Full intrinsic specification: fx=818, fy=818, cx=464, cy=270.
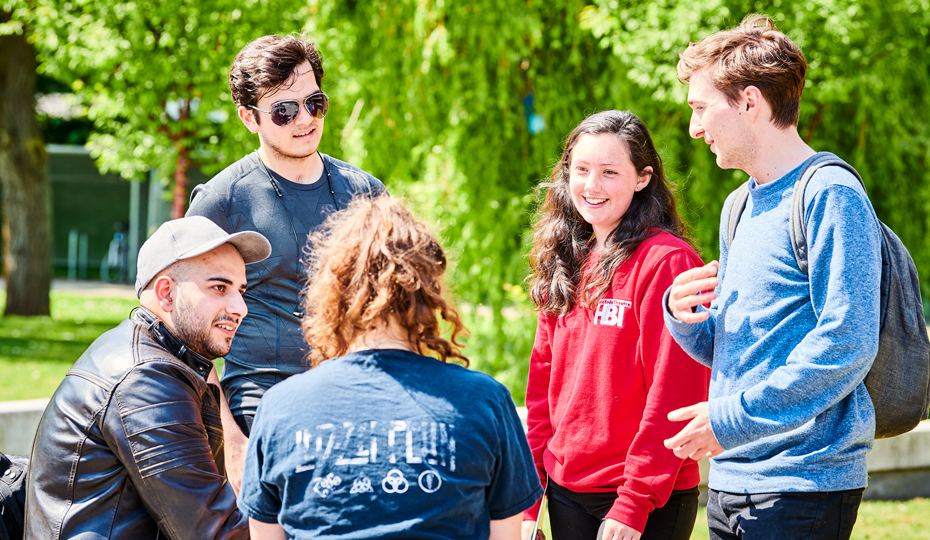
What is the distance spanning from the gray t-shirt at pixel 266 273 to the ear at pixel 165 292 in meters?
0.55

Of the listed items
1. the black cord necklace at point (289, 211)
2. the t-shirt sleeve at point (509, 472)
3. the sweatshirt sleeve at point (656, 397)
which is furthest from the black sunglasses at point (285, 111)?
the t-shirt sleeve at point (509, 472)

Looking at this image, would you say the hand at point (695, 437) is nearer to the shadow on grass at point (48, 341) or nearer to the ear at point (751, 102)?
the ear at point (751, 102)

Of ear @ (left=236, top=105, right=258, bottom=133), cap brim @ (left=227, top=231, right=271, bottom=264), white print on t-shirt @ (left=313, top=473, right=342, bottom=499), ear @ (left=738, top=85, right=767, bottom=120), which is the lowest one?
white print on t-shirt @ (left=313, top=473, right=342, bottom=499)

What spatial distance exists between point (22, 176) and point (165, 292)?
12.4 m

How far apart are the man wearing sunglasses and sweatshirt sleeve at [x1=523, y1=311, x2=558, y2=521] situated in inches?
30.1

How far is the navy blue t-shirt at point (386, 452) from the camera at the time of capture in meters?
1.48

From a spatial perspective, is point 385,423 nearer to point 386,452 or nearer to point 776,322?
point 386,452

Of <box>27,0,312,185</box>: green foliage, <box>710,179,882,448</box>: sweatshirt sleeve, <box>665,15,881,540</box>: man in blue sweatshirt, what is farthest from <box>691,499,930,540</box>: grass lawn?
<box>27,0,312,185</box>: green foliage

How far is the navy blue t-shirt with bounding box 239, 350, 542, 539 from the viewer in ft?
4.87

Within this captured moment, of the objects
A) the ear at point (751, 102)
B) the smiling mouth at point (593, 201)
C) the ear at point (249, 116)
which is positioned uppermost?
the ear at point (751, 102)

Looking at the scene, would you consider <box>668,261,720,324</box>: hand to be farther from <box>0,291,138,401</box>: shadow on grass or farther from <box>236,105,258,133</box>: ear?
<box>0,291,138,401</box>: shadow on grass

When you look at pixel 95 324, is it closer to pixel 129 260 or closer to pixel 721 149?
pixel 129 260

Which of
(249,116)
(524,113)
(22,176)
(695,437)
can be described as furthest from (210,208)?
(22,176)

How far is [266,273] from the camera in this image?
2.73 m
